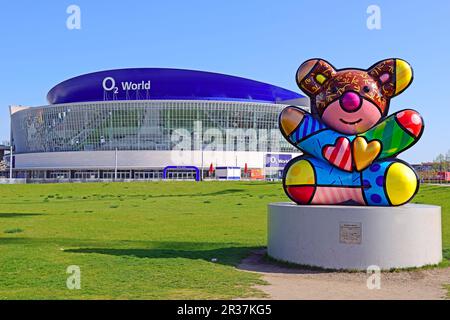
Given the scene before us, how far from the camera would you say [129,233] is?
18.2 metres

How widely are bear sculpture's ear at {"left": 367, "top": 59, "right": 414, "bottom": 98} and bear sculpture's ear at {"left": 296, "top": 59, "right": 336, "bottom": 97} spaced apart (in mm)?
1098

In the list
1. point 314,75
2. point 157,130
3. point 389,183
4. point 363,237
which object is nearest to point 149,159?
point 157,130

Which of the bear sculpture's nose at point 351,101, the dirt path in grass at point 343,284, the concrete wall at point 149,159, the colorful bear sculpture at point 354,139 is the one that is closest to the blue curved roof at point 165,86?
the concrete wall at point 149,159

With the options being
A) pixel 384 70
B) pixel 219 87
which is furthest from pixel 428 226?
pixel 219 87

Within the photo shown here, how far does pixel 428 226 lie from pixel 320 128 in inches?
132

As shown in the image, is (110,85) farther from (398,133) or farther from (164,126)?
(398,133)

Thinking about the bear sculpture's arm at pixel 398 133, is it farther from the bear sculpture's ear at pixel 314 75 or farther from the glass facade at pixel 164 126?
the glass facade at pixel 164 126

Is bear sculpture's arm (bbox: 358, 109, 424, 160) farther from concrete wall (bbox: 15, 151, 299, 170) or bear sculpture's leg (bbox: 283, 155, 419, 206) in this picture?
concrete wall (bbox: 15, 151, 299, 170)

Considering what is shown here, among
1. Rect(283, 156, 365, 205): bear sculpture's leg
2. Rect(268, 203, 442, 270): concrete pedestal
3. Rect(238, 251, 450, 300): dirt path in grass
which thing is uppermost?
Rect(283, 156, 365, 205): bear sculpture's leg

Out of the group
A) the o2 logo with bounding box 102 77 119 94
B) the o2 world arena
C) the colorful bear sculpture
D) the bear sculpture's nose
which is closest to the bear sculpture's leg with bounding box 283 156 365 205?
the colorful bear sculpture

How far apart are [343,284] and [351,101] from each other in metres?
4.59

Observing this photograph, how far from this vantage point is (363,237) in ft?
36.8

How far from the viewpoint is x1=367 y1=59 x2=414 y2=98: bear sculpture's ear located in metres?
12.7
